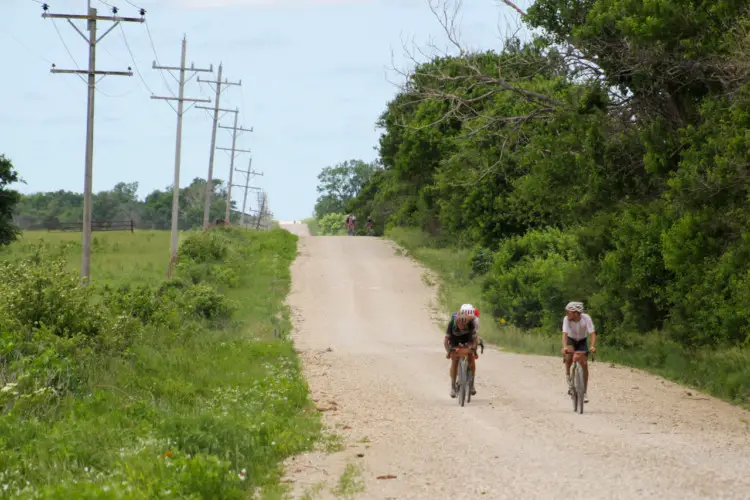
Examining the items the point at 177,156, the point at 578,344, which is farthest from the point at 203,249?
the point at 578,344

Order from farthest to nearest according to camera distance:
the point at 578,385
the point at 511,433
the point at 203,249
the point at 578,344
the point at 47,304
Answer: the point at 203,249 < the point at 47,304 < the point at 578,344 < the point at 578,385 < the point at 511,433

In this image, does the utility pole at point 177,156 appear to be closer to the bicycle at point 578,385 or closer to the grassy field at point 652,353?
the grassy field at point 652,353

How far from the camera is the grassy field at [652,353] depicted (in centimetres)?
2041

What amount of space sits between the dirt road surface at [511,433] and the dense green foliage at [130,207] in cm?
12122

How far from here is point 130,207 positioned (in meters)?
167

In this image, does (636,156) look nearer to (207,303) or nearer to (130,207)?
(207,303)

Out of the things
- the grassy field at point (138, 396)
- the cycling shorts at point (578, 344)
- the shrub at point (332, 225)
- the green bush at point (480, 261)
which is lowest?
the grassy field at point (138, 396)

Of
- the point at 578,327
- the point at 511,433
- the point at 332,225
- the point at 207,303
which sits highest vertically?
the point at 332,225

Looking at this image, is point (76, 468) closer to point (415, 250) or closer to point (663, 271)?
point (663, 271)

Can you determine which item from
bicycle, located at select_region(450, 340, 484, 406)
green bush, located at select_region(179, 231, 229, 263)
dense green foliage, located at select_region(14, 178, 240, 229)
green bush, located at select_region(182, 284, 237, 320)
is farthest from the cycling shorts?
dense green foliage, located at select_region(14, 178, 240, 229)

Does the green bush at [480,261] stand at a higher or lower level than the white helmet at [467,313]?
higher

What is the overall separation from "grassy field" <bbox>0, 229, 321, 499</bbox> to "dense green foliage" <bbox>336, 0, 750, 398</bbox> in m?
8.02

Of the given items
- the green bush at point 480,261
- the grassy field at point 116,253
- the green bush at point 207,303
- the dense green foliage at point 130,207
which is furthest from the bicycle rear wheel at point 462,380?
the dense green foliage at point 130,207

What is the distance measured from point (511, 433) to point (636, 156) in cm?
1274
